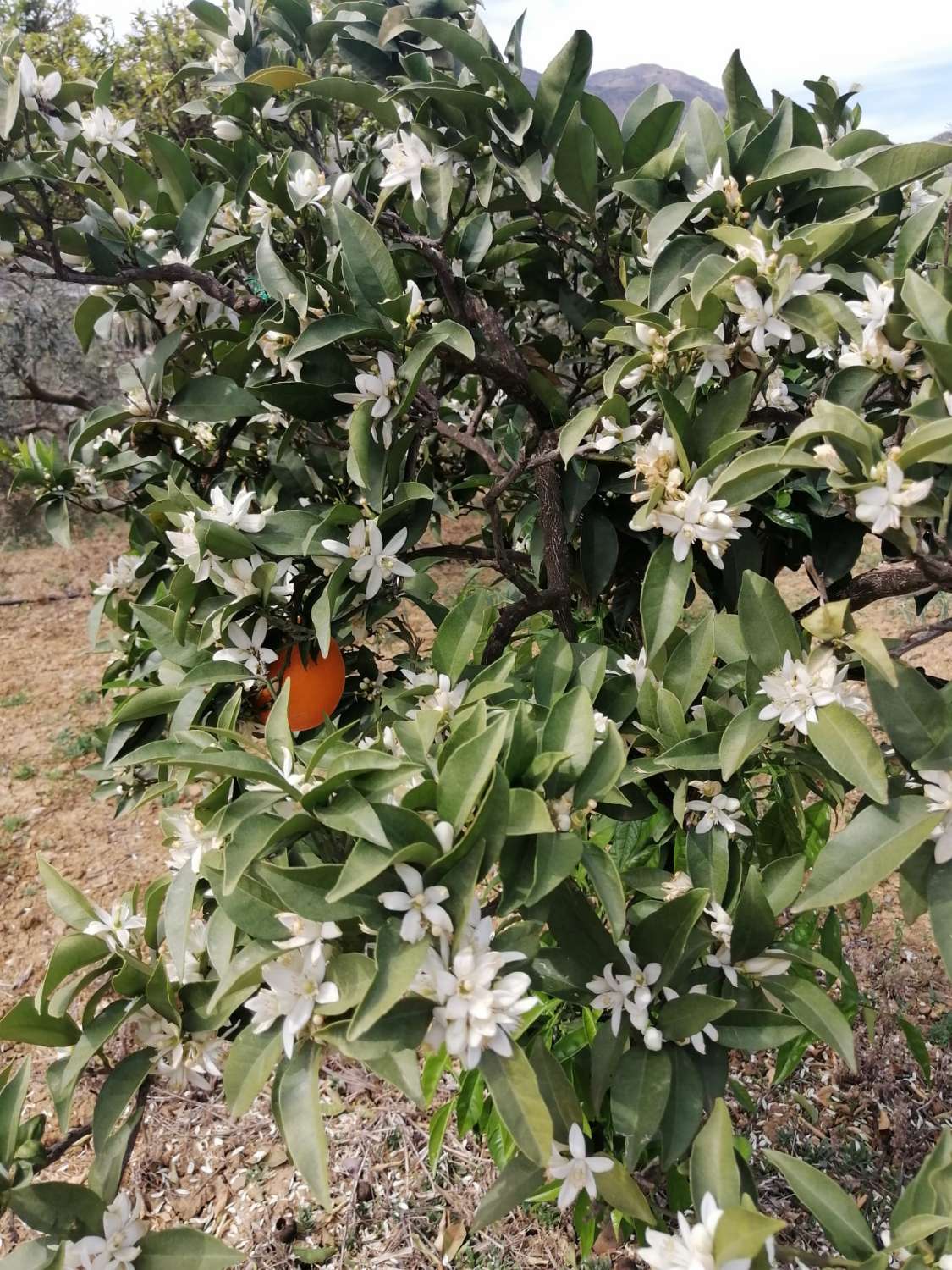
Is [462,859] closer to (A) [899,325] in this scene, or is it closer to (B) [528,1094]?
(B) [528,1094]

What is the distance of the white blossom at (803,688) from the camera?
747 mm

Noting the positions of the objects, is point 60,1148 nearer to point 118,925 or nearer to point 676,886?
point 118,925

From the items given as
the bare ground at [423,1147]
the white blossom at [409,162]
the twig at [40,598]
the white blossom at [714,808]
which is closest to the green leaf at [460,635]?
the white blossom at [714,808]

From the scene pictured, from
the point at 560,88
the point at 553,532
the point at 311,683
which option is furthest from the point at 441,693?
the point at 560,88

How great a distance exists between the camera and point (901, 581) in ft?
2.89

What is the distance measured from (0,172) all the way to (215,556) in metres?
0.50

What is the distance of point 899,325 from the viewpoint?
2.71 ft

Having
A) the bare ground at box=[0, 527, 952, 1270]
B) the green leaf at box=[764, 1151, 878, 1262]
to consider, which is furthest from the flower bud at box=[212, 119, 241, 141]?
the bare ground at box=[0, 527, 952, 1270]

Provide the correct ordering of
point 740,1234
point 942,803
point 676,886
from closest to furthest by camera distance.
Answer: point 740,1234 < point 942,803 < point 676,886

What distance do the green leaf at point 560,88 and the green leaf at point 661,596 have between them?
51cm

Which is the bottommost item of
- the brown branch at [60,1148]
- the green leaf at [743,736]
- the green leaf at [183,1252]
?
the green leaf at [183,1252]

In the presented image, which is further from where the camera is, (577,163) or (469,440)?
(469,440)

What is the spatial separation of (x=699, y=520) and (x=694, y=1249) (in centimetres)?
55

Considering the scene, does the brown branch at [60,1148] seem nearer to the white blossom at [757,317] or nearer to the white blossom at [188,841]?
the white blossom at [188,841]
